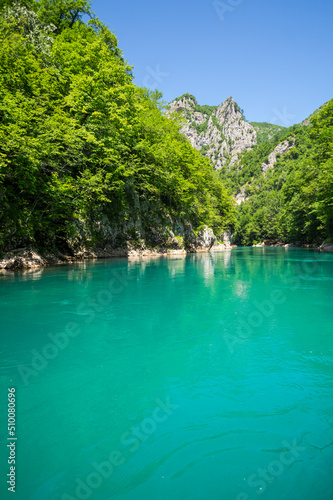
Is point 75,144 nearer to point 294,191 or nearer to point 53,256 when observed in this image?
point 53,256

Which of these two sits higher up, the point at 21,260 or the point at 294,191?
the point at 294,191

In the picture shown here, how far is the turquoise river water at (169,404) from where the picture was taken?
2.56 meters

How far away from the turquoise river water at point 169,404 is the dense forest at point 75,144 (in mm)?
12610

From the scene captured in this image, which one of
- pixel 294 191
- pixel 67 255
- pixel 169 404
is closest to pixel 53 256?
pixel 67 255

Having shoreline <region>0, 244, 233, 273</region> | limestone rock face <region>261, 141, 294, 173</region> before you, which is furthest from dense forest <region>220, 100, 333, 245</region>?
shoreline <region>0, 244, 233, 273</region>

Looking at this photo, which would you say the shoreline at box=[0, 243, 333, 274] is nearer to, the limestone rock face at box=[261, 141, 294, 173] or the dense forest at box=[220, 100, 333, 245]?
the dense forest at box=[220, 100, 333, 245]

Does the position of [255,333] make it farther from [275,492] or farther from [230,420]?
[275,492]

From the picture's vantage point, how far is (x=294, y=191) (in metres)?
63.1

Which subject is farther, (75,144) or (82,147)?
(82,147)

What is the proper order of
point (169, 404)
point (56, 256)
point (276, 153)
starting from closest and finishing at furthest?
point (169, 404)
point (56, 256)
point (276, 153)

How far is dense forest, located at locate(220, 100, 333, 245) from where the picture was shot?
3812 centimetres

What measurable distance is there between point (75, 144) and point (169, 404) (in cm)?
2319

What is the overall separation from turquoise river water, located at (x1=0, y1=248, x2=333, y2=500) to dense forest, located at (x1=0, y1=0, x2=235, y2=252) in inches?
496

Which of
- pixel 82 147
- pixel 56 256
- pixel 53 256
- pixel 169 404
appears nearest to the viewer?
pixel 169 404
